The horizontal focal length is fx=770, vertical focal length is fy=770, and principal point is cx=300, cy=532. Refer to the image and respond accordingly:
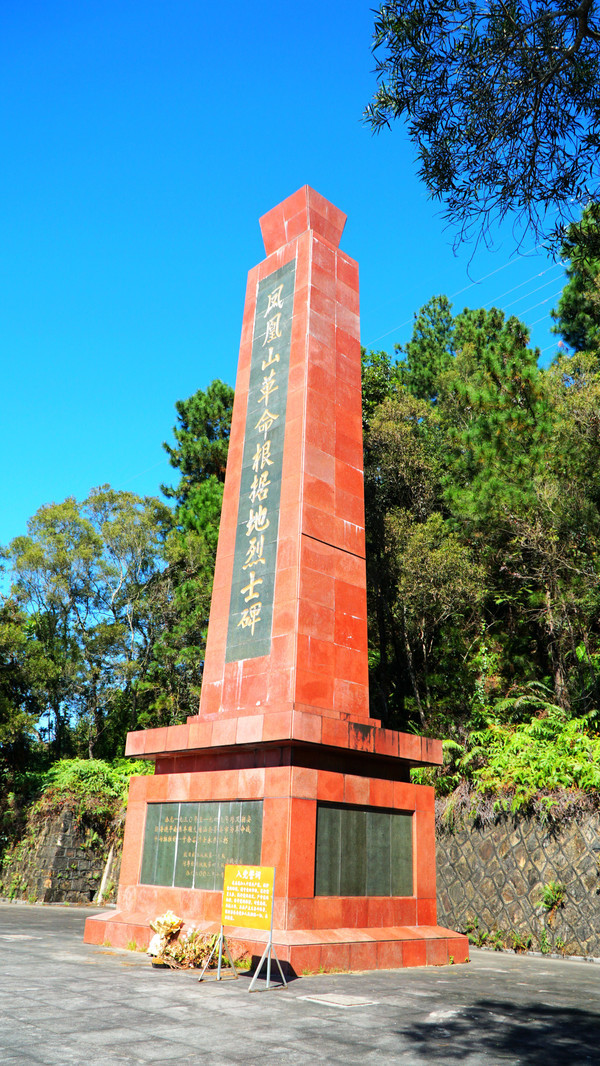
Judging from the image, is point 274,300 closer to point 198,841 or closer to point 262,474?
point 262,474

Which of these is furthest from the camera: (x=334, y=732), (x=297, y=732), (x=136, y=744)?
(x=136, y=744)

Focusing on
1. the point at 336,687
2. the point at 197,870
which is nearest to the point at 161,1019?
the point at 197,870

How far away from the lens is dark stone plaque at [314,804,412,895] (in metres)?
9.01

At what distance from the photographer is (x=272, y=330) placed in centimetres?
1253

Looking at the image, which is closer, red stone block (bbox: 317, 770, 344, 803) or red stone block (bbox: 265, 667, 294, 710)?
red stone block (bbox: 317, 770, 344, 803)

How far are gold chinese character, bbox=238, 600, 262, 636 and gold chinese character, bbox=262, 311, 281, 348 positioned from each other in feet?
14.6

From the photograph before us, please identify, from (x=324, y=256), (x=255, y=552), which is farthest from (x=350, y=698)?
(x=324, y=256)

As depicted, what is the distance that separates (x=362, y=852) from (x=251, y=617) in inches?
131

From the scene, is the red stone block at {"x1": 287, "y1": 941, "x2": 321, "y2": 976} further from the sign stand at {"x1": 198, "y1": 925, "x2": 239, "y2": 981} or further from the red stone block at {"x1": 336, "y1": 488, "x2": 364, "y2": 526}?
the red stone block at {"x1": 336, "y1": 488, "x2": 364, "y2": 526}

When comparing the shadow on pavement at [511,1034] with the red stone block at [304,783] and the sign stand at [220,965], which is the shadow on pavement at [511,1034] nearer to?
the sign stand at [220,965]

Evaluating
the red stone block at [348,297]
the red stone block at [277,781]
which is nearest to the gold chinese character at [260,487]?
the red stone block at [348,297]

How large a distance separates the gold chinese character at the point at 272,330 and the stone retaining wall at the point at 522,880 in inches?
356

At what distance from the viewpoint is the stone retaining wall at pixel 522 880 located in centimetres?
1183

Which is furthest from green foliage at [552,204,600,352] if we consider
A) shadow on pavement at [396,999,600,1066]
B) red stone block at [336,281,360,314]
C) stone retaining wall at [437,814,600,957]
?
shadow on pavement at [396,999,600,1066]
